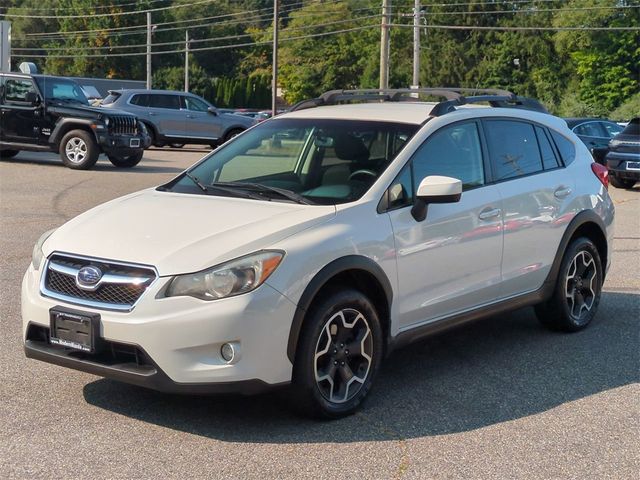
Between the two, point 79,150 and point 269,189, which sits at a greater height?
point 269,189

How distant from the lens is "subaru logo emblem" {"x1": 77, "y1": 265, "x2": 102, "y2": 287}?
491 centimetres

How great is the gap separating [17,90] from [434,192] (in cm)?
1687

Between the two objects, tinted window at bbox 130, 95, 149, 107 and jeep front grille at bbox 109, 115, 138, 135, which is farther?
tinted window at bbox 130, 95, 149, 107

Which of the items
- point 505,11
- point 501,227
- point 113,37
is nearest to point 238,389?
point 501,227

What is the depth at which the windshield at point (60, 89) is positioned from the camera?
20.7m

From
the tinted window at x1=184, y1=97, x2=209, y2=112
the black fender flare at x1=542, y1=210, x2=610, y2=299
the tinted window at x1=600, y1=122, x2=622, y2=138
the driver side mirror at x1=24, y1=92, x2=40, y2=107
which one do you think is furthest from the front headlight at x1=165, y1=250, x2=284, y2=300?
the tinted window at x1=184, y1=97, x2=209, y2=112

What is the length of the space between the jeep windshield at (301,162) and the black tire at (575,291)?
1903mm

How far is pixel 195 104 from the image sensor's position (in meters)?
28.9

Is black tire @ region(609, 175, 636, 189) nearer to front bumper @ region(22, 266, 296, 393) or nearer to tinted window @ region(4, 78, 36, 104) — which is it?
tinted window @ region(4, 78, 36, 104)

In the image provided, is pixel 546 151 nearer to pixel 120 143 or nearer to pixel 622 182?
pixel 120 143

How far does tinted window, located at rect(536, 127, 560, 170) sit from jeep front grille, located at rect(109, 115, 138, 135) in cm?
1463

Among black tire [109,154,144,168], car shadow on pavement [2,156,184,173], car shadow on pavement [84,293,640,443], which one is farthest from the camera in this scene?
black tire [109,154,144,168]

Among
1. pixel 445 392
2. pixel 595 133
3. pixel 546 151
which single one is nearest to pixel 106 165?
pixel 595 133

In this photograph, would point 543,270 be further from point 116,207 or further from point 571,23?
point 571,23
